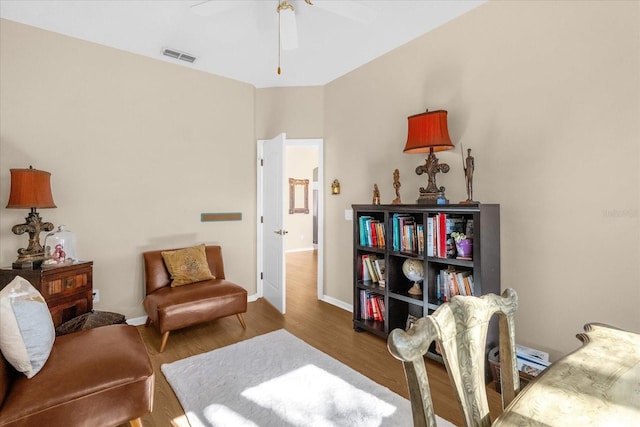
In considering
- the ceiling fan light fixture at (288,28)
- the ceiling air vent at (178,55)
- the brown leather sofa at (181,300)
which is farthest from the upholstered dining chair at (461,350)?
the ceiling air vent at (178,55)

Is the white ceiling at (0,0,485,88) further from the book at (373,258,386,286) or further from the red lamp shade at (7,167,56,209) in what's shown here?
the book at (373,258,386,286)

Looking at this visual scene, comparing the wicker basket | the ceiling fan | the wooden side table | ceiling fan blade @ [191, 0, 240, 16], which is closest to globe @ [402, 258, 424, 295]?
the wicker basket

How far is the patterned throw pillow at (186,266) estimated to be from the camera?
324 cm

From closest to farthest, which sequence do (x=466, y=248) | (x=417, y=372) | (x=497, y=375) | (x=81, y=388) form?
1. (x=417, y=372)
2. (x=81, y=388)
3. (x=497, y=375)
4. (x=466, y=248)

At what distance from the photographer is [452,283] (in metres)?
2.45

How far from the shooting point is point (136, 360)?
171 cm

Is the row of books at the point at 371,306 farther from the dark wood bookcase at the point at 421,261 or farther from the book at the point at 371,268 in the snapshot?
the book at the point at 371,268

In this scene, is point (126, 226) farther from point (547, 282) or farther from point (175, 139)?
point (547, 282)

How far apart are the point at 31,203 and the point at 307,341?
8.28ft

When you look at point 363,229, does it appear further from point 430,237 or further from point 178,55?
point 178,55

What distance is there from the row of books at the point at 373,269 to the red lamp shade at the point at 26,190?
9.23 feet

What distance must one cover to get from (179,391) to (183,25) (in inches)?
117

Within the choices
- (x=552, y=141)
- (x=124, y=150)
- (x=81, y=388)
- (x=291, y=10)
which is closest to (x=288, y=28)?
(x=291, y=10)

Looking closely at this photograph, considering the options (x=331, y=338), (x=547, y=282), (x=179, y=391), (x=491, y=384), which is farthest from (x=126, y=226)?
(x=547, y=282)
